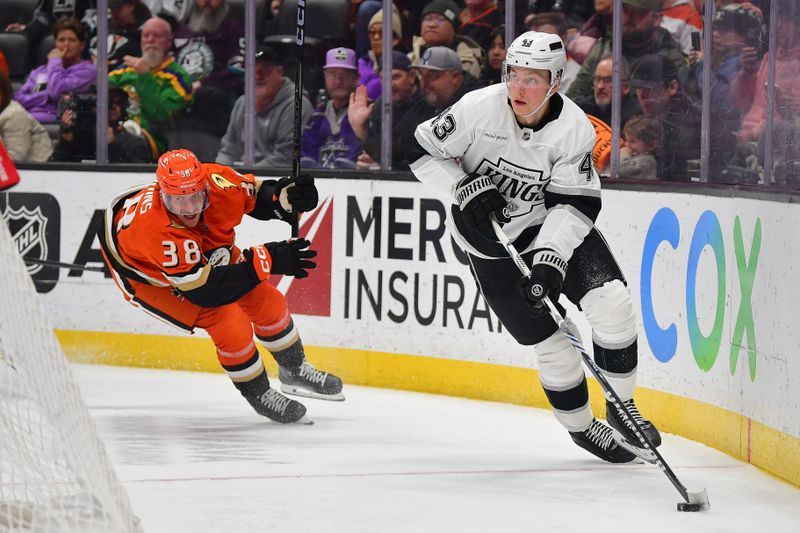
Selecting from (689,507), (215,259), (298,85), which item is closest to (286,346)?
(215,259)

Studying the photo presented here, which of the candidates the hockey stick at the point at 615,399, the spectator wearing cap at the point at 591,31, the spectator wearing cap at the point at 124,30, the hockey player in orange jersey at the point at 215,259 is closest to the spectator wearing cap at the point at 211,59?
the spectator wearing cap at the point at 124,30

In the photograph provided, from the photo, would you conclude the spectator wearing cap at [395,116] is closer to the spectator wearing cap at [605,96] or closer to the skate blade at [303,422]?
the spectator wearing cap at [605,96]

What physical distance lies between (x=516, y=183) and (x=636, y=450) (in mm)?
845

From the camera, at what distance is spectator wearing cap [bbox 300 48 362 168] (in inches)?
222

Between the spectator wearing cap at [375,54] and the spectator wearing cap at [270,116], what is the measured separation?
0.95 ft

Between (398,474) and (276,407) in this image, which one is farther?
(276,407)

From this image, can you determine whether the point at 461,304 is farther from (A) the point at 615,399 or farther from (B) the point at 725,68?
(A) the point at 615,399

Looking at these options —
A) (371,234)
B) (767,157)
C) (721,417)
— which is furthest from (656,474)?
(371,234)

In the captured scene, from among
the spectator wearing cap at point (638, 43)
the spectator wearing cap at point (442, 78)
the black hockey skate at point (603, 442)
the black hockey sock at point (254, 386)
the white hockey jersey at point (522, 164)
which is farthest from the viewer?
the spectator wearing cap at point (442, 78)

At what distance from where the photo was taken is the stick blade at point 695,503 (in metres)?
3.48

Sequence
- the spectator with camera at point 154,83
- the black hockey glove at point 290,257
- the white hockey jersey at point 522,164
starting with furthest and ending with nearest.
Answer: the spectator with camera at point 154,83
the black hockey glove at point 290,257
the white hockey jersey at point 522,164

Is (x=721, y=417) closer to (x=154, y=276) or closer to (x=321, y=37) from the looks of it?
(x=154, y=276)

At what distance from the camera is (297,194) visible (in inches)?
175

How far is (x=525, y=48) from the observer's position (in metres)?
3.73
